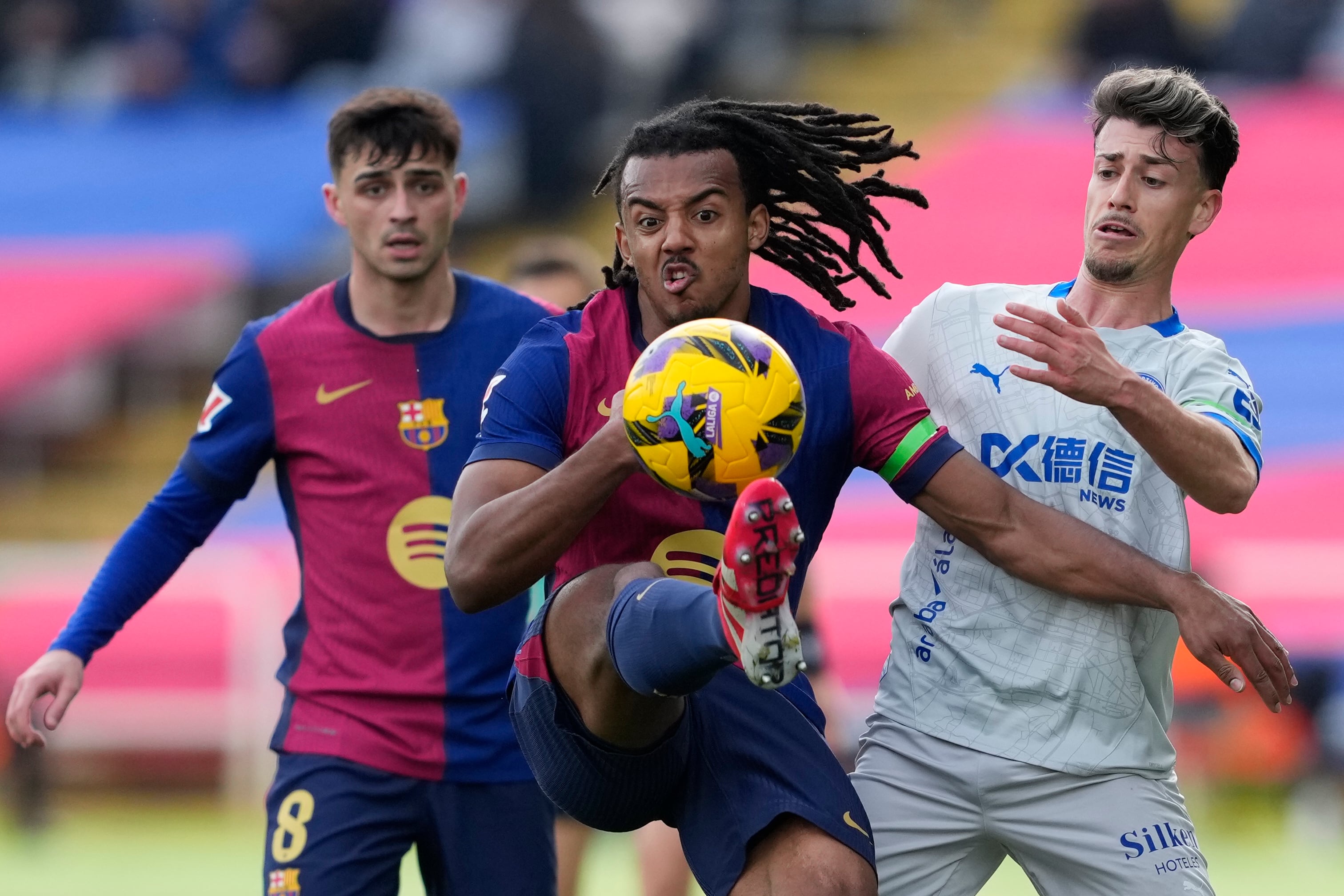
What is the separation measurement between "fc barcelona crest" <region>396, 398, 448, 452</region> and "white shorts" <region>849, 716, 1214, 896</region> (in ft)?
4.92

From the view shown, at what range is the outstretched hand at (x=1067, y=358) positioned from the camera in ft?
12.8

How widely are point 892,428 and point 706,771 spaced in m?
0.86

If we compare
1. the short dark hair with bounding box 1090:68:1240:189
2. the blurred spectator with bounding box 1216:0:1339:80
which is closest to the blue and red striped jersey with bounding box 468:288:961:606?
the short dark hair with bounding box 1090:68:1240:189

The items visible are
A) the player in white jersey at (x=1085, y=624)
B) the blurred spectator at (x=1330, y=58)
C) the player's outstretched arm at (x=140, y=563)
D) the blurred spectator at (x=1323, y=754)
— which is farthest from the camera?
the blurred spectator at (x=1330, y=58)

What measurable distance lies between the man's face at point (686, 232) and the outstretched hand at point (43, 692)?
1.96 m

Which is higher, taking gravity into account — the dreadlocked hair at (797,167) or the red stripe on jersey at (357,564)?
the dreadlocked hair at (797,167)

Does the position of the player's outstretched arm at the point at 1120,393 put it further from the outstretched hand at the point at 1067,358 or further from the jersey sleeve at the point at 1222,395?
the jersey sleeve at the point at 1222,395

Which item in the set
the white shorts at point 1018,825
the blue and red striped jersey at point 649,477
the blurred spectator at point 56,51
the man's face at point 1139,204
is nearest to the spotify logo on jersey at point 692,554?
the blue and red striped jersey at point 649,477

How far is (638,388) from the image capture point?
363cm

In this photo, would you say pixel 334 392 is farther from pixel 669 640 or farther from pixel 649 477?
pixel 669 640

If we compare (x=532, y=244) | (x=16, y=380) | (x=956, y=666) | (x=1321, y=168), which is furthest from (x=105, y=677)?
(x=1321, y=168)

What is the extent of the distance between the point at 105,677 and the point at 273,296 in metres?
5.15

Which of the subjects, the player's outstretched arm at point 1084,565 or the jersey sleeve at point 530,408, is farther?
the player's outstretched arm at point 1084,565

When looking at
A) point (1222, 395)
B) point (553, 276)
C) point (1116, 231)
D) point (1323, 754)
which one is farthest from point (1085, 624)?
point (1323, 754)
